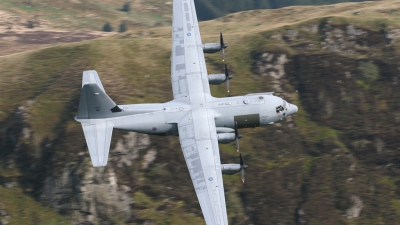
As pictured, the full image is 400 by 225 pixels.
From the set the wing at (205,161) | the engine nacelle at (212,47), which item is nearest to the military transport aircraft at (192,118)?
the wing at (205,161)

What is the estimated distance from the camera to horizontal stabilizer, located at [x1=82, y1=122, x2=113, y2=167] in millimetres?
50219

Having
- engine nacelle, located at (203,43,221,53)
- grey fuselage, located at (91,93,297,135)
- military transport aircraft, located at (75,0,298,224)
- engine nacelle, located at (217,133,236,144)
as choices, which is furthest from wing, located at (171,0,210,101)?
engine nacelle, located at (217,133,236,144)

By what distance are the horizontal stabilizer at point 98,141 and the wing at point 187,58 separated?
359 inches

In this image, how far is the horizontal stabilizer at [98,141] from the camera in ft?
165

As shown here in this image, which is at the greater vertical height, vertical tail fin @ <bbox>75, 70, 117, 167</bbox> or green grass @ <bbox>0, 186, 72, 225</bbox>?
vertical tail fin @ <bbox>75, 70, 117, 167</bbox>

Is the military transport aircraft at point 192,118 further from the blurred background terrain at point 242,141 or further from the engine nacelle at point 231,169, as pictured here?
the blurred background terrain at point 242,141

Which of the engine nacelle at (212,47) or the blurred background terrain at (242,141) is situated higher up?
the engine nacelle at (212,47)

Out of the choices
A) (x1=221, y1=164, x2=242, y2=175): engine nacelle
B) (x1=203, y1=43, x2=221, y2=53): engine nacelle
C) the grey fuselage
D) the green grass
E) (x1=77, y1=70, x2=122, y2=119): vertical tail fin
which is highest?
(x1=203, y1=43, x2=221, y2=53): engine nacelle

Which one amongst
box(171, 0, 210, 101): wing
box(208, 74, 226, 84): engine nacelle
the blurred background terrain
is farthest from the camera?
the blurred background terrain

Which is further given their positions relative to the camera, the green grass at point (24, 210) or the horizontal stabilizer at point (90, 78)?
the green grass at point (24, 210)

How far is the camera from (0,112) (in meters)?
73.8

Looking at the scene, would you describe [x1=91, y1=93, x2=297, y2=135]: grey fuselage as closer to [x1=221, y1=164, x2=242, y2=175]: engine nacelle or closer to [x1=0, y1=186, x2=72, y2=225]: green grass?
[x1=221, y1=164, x2=242, y2=175]: engine nacelle

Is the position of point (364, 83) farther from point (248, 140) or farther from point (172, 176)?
point (172, 176)

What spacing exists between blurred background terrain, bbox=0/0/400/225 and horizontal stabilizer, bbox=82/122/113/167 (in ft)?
51.6
